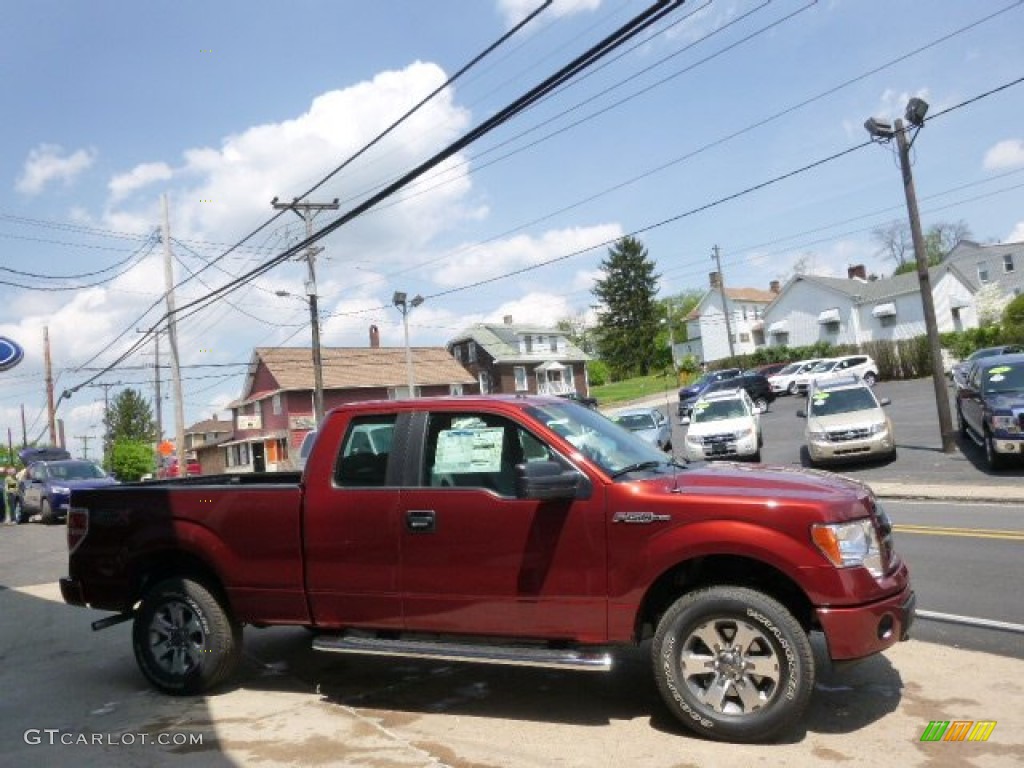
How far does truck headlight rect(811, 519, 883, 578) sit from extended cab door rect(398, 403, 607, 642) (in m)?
1.10

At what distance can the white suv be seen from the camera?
19.6 metres

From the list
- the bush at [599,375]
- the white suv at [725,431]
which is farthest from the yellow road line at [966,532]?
the bush at [599,375]

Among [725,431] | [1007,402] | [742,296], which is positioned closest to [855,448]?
[725,431]

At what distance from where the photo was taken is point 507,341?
69.0m

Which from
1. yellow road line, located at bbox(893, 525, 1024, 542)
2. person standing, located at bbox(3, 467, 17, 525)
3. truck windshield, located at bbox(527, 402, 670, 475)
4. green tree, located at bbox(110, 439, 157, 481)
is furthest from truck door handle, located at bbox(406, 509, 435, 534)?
green tree, located at bbox(110, 439, 157, 481)

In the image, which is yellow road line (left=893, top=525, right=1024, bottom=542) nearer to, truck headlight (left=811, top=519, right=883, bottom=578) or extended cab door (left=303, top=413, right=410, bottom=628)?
truck headlight (left=811, top=519, right=883, bottom=578)

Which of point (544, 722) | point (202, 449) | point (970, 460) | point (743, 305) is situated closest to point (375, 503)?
point (544, 722)

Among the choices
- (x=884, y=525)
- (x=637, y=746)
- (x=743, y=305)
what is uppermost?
(x=743, y=305)

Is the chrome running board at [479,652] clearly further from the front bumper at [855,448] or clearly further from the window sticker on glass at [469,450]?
the front bumper at [855,448]

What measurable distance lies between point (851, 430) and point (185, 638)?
50.3 ft

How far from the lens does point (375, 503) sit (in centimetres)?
494

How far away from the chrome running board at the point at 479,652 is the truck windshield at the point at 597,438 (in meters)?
1.00

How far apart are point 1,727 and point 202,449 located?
233ft

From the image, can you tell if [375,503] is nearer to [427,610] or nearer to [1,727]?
[427,610]
